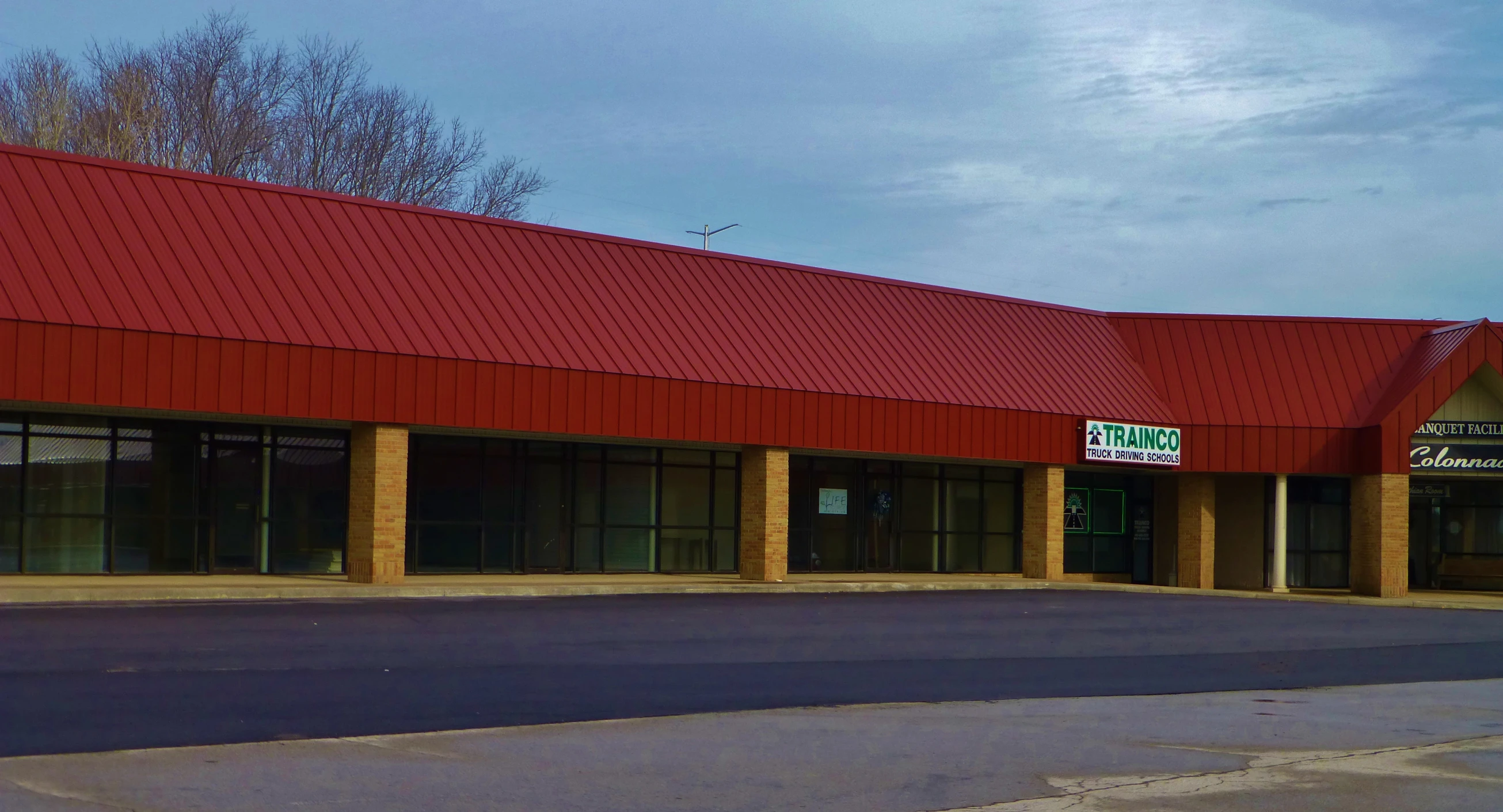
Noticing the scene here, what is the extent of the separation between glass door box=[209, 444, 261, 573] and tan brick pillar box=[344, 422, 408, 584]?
2294 mm

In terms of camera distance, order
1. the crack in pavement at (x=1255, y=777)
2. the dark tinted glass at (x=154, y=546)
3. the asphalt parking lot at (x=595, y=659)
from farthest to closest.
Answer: the dark tinted glass at (x=154, y=546), the asphalt parking lot at (x=595, y=659), the crack in pavement at (x=1255, y=777)

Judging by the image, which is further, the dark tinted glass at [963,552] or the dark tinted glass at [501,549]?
the dark tinted glass at [963,552]

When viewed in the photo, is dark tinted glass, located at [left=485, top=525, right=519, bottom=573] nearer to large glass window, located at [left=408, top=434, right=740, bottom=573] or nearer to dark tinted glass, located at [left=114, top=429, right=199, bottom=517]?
large glass window, located at [left=408, top=434, right=740, bottom=573]

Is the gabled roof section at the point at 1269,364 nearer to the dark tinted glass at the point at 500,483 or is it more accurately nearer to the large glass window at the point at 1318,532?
the large glass window at the point at 1318,532

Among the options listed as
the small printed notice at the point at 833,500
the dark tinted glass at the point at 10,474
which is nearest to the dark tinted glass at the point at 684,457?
the small printed notice at the point at 833,500

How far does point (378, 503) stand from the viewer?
915 inches

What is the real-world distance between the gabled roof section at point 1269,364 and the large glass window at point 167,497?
20003mm

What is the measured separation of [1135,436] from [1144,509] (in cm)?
459

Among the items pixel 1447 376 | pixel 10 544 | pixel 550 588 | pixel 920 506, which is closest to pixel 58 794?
pixel 550 588

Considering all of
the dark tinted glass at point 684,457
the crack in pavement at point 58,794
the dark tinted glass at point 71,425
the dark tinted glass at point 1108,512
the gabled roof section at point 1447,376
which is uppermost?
the gabled roof section at point 1447,376

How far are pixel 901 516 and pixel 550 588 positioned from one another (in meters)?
11.7

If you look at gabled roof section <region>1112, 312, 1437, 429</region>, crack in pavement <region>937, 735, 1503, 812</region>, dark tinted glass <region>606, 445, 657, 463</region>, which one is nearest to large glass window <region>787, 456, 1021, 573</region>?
dark tinted glass <region>606, 445, 657, 463</region>

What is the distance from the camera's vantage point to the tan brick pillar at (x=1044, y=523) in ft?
105

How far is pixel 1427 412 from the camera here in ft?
107
